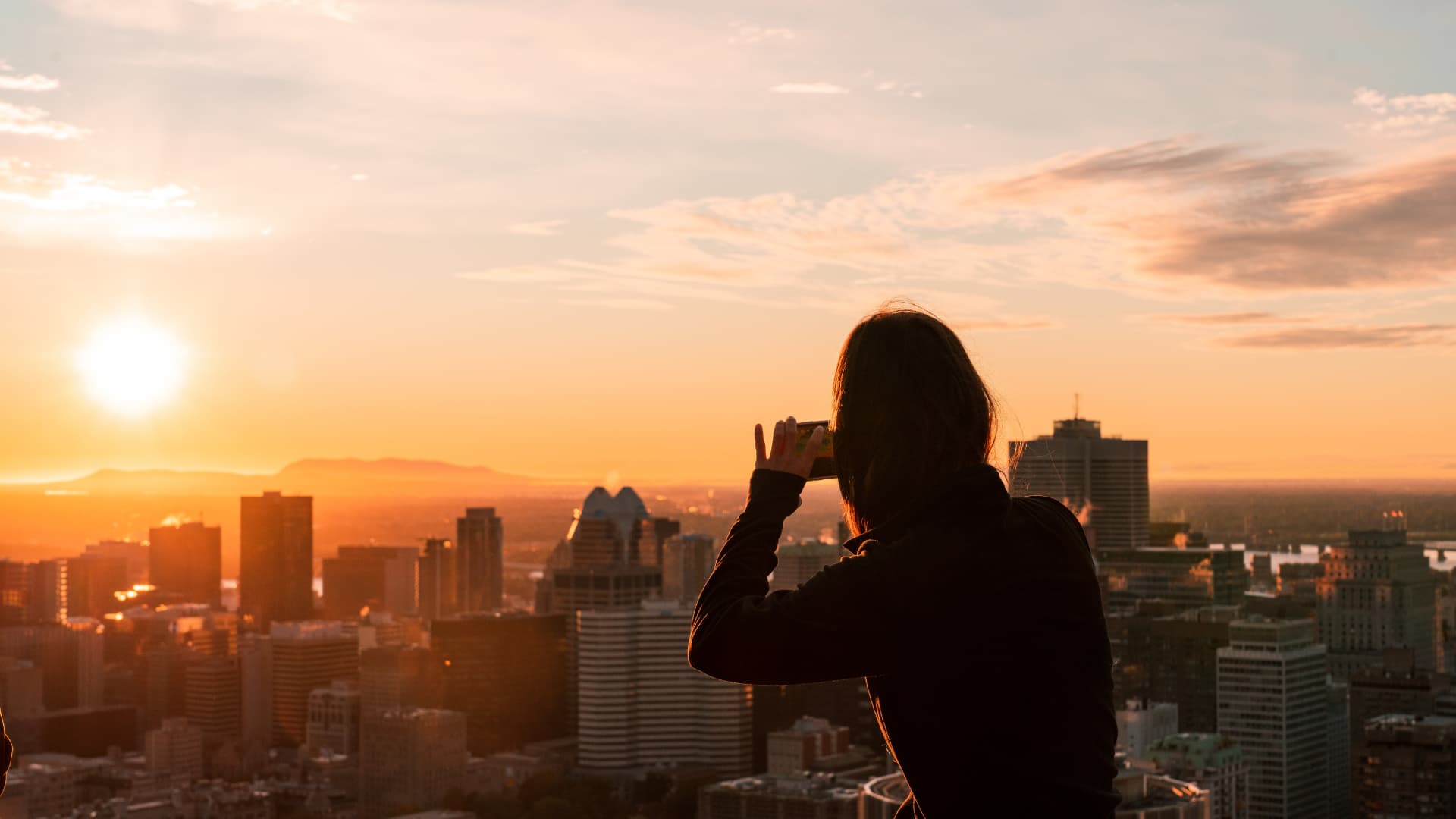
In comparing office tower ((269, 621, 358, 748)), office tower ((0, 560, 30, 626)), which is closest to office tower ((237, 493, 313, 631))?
office tower ((0, 560, 30, 626))

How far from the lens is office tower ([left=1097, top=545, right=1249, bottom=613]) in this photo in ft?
105

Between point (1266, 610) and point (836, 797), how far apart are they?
1299 cm

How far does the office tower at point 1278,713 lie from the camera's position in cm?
2111

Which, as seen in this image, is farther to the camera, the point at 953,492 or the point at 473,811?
the point at 473,811

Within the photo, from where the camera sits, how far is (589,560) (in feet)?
106

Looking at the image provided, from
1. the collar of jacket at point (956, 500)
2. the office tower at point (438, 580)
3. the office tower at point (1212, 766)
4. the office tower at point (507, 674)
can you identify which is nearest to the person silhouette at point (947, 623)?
the collar of jacket at point (956, 500)

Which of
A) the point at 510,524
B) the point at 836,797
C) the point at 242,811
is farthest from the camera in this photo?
the point at 510,524

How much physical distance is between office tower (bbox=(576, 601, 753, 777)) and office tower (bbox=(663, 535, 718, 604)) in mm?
4647

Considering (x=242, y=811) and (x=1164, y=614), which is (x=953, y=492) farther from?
(x=1164, y=614)

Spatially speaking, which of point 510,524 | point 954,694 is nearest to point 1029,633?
point 954,694

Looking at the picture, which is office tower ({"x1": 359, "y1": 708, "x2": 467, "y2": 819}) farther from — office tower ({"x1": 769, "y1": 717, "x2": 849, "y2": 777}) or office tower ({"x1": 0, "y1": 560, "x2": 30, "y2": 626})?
office tower ({"x1": 0, "y1": 560, "x2": 30, "y2": 626})

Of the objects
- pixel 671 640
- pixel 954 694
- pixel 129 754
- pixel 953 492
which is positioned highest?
pixel 953 492

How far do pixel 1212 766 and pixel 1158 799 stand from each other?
5570 millimetres

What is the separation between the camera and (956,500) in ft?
4.13
